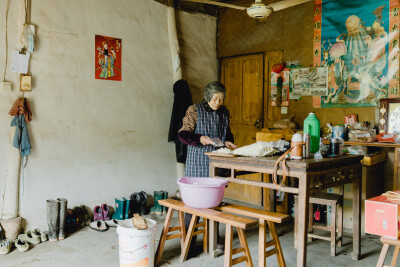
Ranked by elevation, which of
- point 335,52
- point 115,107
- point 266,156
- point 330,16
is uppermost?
point 330,16

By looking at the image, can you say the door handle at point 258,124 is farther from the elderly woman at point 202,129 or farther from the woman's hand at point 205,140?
the woman's hand at point 205,140

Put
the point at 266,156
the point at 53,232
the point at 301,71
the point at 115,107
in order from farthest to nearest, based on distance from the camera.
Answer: the point at 301,71 < the point at 115,107 < the point at 53,232 < the point at 266,156

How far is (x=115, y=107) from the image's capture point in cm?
473

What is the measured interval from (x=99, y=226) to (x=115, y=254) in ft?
2.69

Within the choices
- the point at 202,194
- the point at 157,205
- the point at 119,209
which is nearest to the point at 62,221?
the point at 119,209

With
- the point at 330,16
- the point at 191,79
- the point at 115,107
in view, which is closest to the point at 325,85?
the point at 330,16

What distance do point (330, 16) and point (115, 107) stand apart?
10.2ft

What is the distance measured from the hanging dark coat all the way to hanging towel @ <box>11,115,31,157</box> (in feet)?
6.39

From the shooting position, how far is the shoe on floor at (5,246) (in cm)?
343

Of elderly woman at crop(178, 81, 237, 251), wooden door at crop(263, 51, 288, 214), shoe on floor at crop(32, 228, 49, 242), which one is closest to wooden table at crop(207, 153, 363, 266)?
elderly woman at crop(178, 81, 237, 251)

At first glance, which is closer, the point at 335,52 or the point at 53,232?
the point at 53,232

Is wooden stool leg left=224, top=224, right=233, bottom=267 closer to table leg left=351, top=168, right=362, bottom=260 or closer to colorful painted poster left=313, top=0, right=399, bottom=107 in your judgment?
table leg left=351, top=168, right=362, bottom=260

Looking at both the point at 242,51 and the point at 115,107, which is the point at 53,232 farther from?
the point at 242,51

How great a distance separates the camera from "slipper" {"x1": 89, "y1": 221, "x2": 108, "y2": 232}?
13.6ft
